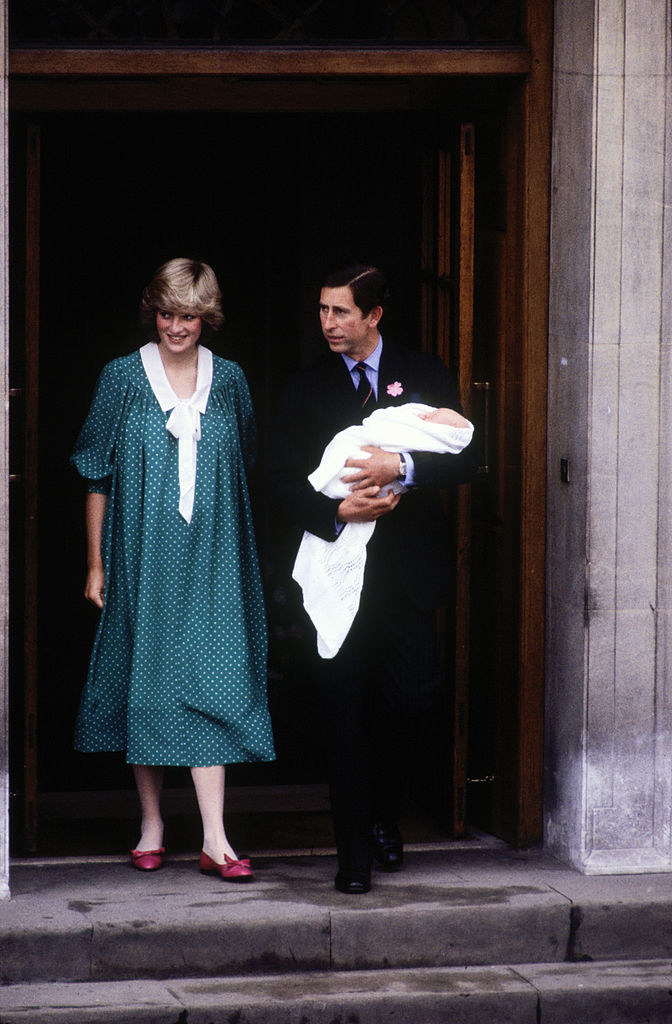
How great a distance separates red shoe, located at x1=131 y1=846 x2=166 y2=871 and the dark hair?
1945mm

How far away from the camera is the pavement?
498cm

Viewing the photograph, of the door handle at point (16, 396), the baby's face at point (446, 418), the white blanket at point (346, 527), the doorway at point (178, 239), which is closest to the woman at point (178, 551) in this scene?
the door handle at point (16, 396)

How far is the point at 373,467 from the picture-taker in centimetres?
539

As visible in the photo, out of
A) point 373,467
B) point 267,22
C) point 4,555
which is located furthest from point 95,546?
point 267,22

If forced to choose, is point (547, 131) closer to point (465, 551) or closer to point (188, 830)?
point (465, 551)

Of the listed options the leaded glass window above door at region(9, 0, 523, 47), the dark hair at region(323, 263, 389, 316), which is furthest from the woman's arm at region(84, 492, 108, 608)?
the leaded glass window above door at region(9, 0, 523, 47)

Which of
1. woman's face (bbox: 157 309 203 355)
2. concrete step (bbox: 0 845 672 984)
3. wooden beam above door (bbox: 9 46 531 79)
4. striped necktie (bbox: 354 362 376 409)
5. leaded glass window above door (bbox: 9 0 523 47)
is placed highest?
leaded glass window above door (bbox: 9 0 523 47)

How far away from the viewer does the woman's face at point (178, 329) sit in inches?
221

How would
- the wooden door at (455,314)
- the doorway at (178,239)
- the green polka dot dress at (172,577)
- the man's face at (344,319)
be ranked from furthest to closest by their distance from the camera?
the doorway at (178,239), the wooden door at (455,314), the green polka dot dress at (172,577), the man's face at (344,319)

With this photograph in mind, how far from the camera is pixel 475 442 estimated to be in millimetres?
5742

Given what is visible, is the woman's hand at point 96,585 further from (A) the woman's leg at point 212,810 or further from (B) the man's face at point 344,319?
(B) the man's face at point 344,319

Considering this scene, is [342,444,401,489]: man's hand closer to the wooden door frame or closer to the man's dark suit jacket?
the man's dark suit jacket

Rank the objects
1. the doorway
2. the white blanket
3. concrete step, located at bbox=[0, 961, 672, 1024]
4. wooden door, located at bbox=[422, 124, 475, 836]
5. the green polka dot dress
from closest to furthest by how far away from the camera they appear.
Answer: concrete step, located at bbox=[0, 961, 672, 1024], the white blanket, the green polka dot dress, wooden door, located at bbox=[422, 124, 475, 836], the doorway

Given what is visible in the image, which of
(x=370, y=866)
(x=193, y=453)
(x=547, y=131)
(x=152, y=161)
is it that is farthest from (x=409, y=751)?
(x=152, y=161)
